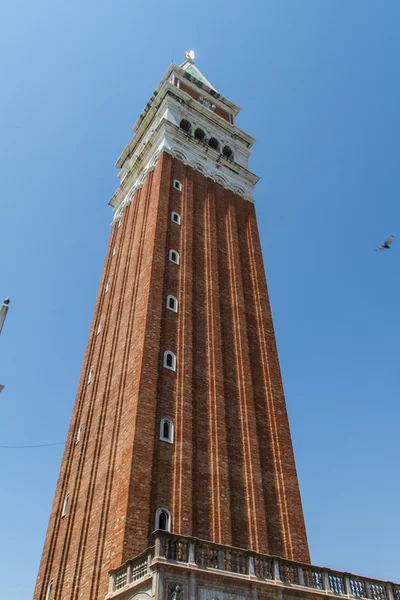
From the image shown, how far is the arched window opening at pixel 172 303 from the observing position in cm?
2798

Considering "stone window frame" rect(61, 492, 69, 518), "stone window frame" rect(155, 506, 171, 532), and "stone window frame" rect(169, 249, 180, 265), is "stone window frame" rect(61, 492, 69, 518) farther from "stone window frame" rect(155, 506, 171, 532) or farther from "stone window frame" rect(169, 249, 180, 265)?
"stone window frame" rect(169, 249, 180, 265)

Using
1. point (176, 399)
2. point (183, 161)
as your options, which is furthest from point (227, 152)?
point (176, 399)

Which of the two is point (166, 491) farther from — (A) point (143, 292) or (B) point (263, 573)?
(A) point (143, 292)

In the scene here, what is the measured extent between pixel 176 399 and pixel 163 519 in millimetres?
5439

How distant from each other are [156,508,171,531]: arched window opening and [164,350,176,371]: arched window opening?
6761mm

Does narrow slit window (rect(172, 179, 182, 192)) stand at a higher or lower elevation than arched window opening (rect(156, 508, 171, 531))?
higher

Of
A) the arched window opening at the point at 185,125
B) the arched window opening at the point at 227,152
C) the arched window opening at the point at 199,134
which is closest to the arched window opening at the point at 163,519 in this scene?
the arched window opening at the point at 185,125

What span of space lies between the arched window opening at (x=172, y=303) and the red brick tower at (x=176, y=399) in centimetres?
6

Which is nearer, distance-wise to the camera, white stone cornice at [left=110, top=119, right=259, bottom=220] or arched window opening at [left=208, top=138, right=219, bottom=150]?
white stone cornice at [left=110, top=119, right=259, bottom=220]

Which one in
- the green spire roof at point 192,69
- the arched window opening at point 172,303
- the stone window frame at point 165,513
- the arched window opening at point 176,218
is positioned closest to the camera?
the stone window frame at point 165,513

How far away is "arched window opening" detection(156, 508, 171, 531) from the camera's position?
19875 mm

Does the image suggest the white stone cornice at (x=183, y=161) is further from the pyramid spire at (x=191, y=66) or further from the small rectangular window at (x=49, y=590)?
the small rectangular window at (x=49, y=590)

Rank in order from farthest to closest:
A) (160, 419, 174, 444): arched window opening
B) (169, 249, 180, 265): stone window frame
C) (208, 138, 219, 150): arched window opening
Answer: (208, 138, 219, 150): arched window opening → (169, 249, 180, 265): stone window frame → (160, 419, 174, 444): arched window opening

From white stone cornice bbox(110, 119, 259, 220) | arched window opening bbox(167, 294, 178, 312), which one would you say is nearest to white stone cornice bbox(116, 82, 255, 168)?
white stone cornice bbox(110, 119, 259, 220)
